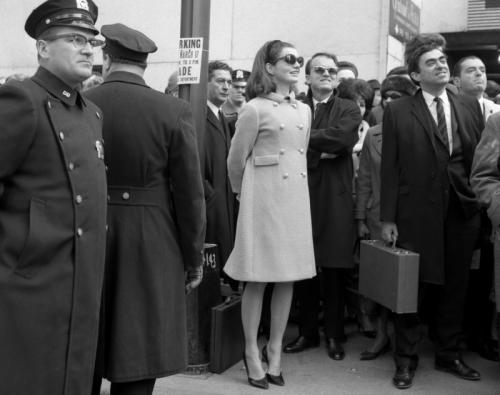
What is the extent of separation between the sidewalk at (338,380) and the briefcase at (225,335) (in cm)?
7

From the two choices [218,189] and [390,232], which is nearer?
[390,232]

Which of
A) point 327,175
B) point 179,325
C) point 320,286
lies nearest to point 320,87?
point 327,175

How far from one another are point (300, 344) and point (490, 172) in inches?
81.5

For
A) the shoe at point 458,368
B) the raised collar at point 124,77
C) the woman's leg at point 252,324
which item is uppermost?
the raised collar at point 124,77

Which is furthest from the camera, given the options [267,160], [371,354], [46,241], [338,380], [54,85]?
[371,354]

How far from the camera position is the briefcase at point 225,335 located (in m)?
5.08

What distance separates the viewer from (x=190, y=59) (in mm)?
5105

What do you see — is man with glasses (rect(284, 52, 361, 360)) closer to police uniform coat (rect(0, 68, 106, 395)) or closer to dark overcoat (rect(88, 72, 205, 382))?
dark overcoat (rect(88, 72, 205, 382))

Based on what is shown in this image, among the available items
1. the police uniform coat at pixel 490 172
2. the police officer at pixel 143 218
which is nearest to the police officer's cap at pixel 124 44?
the police officer at pixel 143 218

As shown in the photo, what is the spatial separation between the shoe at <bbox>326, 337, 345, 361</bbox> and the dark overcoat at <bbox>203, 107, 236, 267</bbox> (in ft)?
3.20

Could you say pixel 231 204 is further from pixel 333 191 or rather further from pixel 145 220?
pixel 145 220

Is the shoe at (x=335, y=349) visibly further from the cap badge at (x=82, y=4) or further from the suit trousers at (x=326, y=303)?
the cap badge at (x=82, y=4)

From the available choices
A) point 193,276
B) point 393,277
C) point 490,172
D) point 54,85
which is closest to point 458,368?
point 393,277

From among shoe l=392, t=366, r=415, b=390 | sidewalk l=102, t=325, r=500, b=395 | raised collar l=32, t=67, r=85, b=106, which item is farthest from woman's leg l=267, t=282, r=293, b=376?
raised collar l=32, t=67, r=85, b=106
